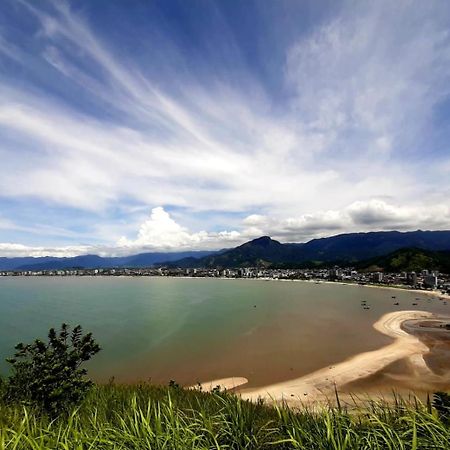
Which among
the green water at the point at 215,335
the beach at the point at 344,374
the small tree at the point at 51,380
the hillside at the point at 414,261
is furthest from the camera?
the hillside at the point at 414,261

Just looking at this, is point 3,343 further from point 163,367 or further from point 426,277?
point 426,277

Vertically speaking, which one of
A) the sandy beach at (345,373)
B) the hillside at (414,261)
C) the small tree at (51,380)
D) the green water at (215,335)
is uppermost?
the hillside at (414,261)

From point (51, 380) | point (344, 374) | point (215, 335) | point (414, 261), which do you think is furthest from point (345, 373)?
point (414, 261)

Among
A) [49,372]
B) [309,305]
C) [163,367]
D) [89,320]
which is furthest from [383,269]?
[49,372]

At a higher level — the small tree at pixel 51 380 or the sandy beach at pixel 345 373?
the small tree at pixel 51 380

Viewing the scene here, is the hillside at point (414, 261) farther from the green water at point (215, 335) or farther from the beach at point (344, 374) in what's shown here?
the beach at point (344, 374)

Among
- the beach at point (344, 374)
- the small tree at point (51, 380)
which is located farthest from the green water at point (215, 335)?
the small tree at point (51, 380)

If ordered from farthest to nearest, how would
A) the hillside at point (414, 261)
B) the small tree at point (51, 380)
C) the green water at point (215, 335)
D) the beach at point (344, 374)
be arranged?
1. the hillside at point (414, 261)
2. the green water at point (215, 335)
3. the beach at point (344, 374)
4. the small tree at point (51, 380)

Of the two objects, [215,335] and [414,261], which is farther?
[414,261]

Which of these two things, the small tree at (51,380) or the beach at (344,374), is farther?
the beach at (344,374)

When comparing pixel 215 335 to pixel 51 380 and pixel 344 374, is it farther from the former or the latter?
pixel 51 380

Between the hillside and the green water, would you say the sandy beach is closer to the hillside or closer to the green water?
the green water
